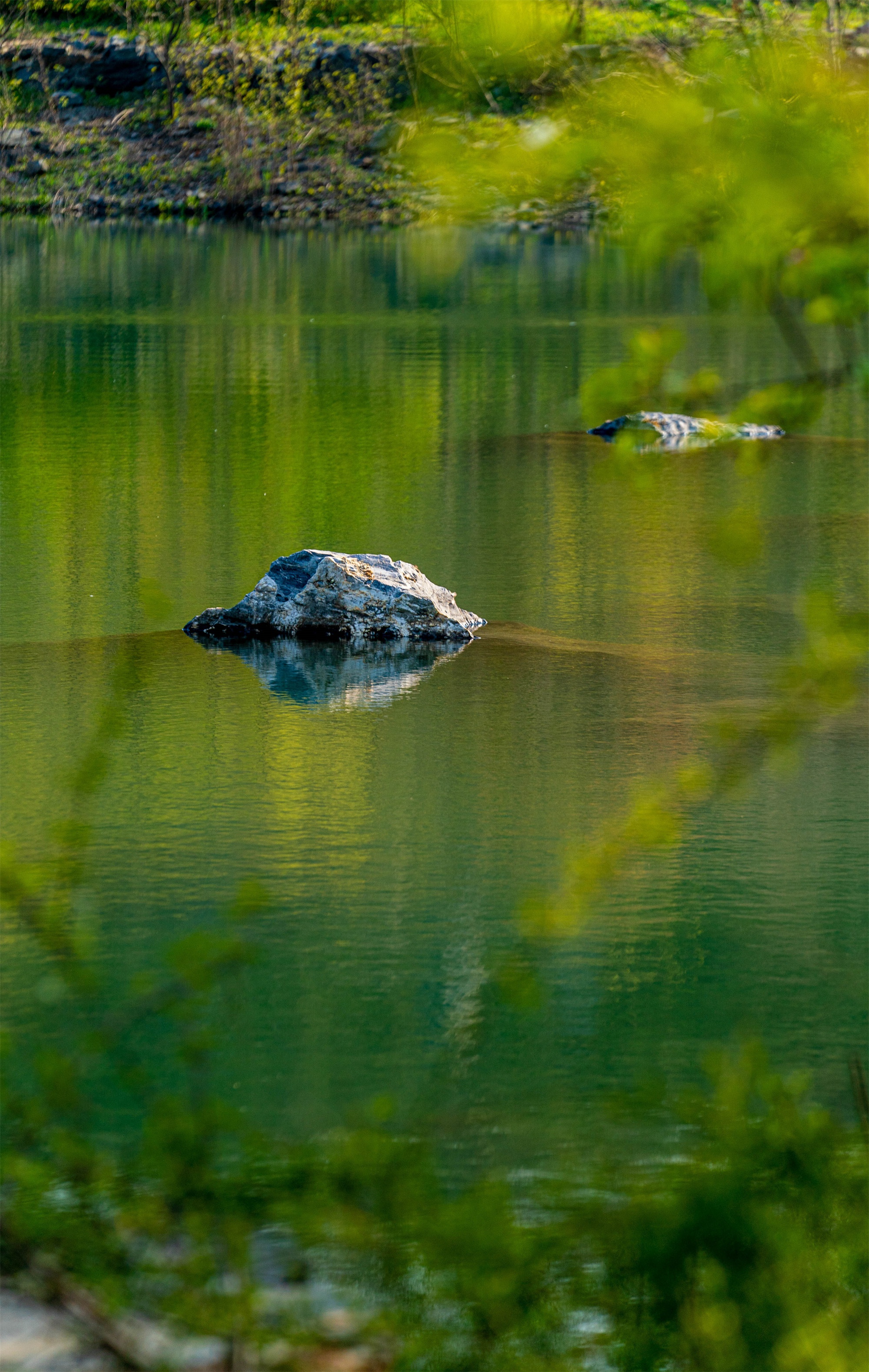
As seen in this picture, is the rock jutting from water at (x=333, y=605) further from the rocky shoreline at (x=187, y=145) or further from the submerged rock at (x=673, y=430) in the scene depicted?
the rocky shoreline at (x=187, y=145)

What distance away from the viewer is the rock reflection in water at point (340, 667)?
731 cm

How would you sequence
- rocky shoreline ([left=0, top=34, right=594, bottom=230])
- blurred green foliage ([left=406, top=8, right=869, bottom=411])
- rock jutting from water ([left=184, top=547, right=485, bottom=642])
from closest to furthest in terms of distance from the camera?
blurred green foliage ([left=406, top=8, right=869, bottom=411]) < rock jutting from water ([left=184, top=547, right=485, bottom=642]) < rocky shoreline ([left=0, top=34, right=594, bottom=230])

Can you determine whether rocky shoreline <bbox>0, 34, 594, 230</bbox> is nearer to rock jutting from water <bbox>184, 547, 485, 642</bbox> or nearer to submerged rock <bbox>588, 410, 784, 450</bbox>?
submerged rock <bbox>588, 410, 784, 450</bbox>

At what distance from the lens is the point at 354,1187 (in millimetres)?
2689

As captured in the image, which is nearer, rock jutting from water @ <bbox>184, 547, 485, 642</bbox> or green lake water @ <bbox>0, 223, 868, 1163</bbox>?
green lake water @ <bbox>0, 223, 868, 1163</bbox>

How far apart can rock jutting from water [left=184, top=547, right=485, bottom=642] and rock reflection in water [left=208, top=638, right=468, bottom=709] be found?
6 cm

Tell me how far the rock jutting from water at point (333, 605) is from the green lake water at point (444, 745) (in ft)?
0.59

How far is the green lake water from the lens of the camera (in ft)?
14.4

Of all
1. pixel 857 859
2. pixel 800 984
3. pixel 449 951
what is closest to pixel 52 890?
pixel 449 951

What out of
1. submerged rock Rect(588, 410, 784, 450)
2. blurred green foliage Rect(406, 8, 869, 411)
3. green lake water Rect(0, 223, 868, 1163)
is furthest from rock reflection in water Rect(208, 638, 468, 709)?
submerged rock Rect(588, 410, 784, 450)

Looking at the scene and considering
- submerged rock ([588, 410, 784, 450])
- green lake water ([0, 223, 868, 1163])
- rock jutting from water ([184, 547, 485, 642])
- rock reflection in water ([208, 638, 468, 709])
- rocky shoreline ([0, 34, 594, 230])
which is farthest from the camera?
rocky shoreline ([0, 34, 594, 230])

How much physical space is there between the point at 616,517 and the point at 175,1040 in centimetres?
707

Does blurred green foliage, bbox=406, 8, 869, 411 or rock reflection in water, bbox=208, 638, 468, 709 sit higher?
blurred green foliage, bbox=406, 8, 869, 411

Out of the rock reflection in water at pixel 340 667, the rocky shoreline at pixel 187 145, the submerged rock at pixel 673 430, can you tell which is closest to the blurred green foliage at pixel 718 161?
the rock reflection in water at pixel 340 667
